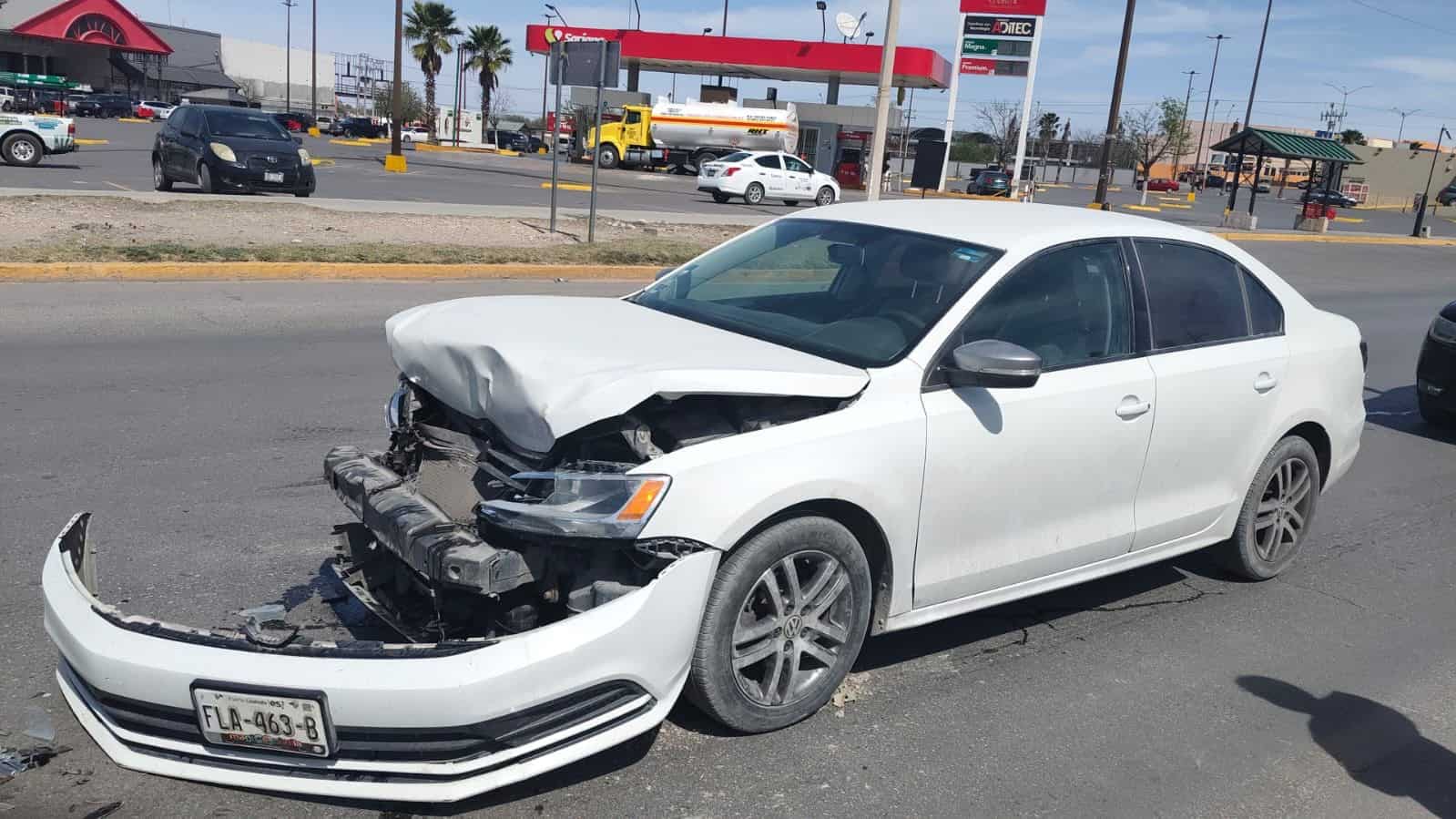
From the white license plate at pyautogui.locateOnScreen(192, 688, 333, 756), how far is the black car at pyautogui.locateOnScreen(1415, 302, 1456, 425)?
9.28 metres

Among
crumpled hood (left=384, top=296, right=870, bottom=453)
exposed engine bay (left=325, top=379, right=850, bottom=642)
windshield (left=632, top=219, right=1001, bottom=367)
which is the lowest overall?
exposed engine bay (left=325, top=379, right=850, bottom=642)

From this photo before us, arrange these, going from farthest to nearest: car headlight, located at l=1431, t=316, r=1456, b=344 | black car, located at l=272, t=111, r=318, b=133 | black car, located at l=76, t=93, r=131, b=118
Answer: black car, located at l=272, t=111, r=318, b=133, black car, located at l=76, t=93, r=131, b=118, car headlight, located at l=1431, t=316, r=1456, b=344

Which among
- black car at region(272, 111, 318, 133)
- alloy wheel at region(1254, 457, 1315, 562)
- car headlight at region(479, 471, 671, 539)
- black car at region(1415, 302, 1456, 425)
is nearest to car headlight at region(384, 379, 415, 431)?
car headlight at region(479, 471, 671, 539)

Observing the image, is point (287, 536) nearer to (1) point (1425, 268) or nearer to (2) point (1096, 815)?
(2) point (1096, 815)

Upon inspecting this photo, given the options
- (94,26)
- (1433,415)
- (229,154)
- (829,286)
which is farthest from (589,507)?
(94,26)

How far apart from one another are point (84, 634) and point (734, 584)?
171 cm

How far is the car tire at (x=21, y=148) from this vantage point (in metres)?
23.7

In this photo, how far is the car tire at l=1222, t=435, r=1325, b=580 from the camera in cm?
532

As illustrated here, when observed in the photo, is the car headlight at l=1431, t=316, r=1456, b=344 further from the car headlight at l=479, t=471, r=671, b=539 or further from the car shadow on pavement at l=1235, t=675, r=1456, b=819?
the car headlight at l=479, t=471, r=671, b=539

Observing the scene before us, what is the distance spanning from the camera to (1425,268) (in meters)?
28.9

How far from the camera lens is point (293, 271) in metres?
12.8

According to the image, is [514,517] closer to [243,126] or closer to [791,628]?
[791,628]

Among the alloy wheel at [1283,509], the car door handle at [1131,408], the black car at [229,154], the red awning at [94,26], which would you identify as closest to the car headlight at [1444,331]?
the alloy wheel at [1283,509]

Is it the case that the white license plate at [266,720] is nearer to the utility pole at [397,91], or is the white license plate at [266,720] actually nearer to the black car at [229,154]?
the black car at [229,154]
